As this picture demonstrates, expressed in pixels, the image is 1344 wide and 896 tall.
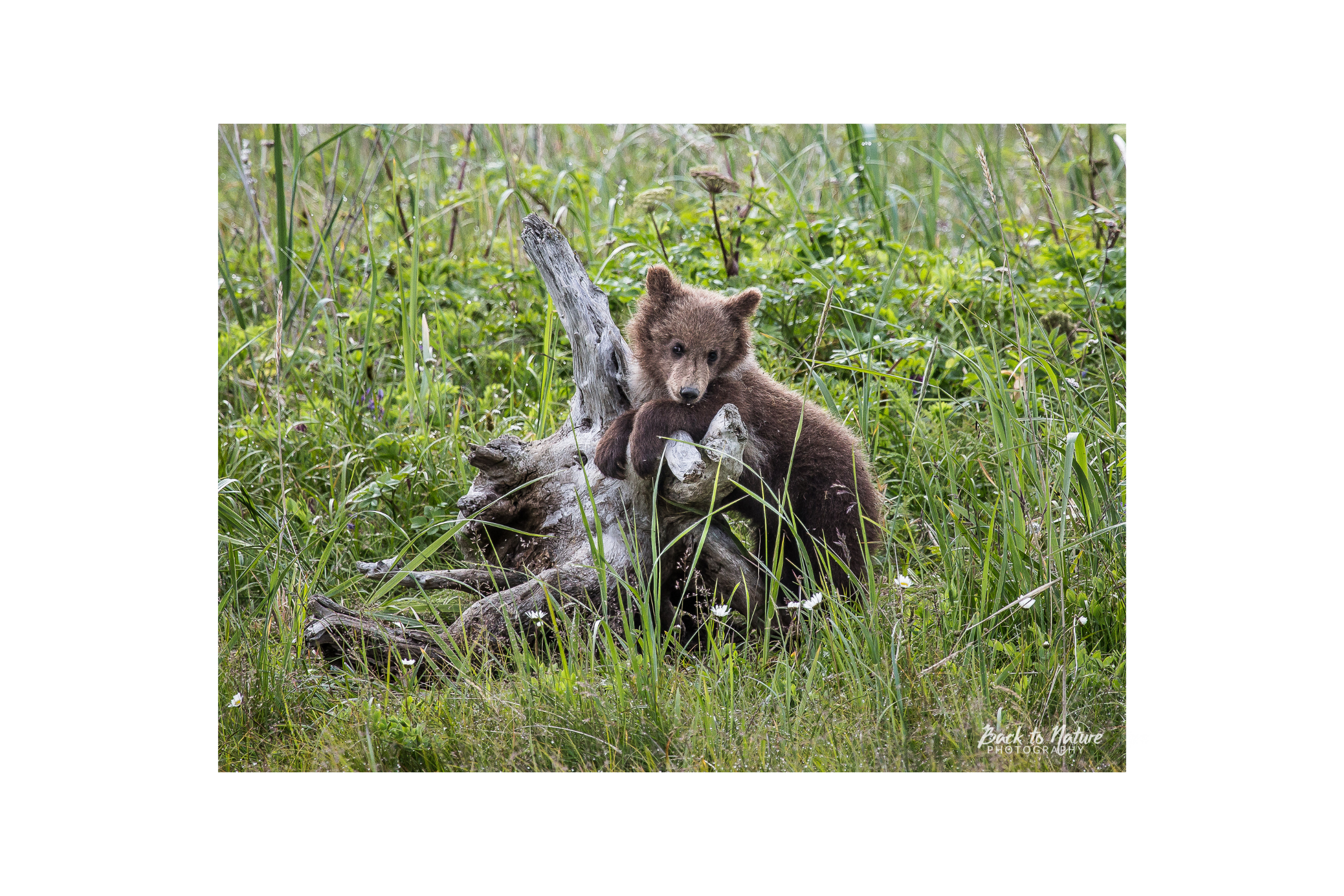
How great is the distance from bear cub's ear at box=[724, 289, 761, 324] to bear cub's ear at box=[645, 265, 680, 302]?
0.25 metres

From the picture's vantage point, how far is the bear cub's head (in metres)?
4.15

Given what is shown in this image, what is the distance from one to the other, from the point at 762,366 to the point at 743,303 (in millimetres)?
1473

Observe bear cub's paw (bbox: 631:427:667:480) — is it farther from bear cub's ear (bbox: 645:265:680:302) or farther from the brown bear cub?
bear cub's ear (bbox: 645:265:680:302)

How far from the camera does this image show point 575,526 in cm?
428

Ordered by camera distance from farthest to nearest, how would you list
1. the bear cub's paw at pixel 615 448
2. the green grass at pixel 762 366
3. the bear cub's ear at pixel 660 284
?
the bear cub's ear at pixel 660 284
the bear cub's paw at pixel 615 448
the green grass at pixel 762 366

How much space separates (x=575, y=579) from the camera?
4047 mm

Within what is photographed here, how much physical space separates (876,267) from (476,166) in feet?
12.0

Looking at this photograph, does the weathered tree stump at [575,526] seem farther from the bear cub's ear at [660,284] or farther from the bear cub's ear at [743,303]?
the bear cub's ear at [743,303]

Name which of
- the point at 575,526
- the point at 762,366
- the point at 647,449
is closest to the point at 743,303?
the point at 647,449

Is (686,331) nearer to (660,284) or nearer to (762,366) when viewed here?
(660,284)

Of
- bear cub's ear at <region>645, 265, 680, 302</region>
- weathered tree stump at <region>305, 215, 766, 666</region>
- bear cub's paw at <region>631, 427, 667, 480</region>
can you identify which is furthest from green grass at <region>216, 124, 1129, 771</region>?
bear cub's ear at <region>645, 265, 680, 302</region>

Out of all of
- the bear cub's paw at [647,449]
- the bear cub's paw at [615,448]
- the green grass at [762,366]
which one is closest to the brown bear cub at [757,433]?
the bear cub's paw at [615,448]

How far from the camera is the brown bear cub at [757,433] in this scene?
413 centimetres

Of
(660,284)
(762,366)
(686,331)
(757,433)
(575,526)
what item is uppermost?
(660,284)
